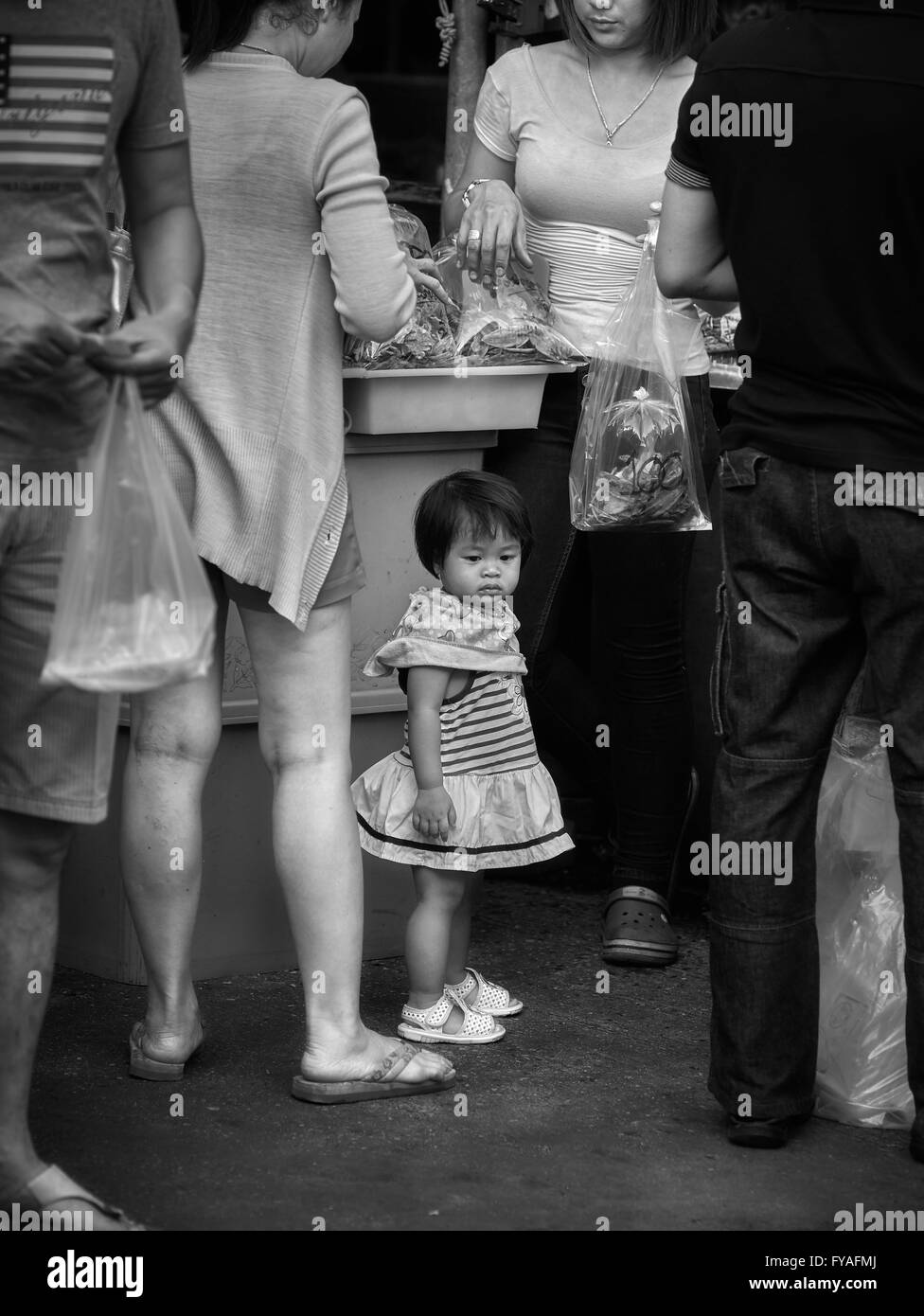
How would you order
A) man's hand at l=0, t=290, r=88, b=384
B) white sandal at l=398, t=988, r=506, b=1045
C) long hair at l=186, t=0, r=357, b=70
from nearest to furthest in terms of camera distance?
man's hand at l=0, t=290, r=88, b=384
long hair at l=186, t=0, r=357, b=70
white sandal at l=398, t=988, r=506, b=1045

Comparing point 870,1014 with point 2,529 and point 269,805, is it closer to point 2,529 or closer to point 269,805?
point 269,805

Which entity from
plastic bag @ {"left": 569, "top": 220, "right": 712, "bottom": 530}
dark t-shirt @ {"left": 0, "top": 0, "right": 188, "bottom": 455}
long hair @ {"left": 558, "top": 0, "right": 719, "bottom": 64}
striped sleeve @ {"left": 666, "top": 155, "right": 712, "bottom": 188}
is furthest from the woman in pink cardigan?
long hair @ {"left": 558, "top": 0, "right": 719, "bottom": 64}

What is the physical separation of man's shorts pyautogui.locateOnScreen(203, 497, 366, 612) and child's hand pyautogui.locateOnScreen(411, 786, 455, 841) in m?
0.47

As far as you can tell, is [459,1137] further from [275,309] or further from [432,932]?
[275,309]

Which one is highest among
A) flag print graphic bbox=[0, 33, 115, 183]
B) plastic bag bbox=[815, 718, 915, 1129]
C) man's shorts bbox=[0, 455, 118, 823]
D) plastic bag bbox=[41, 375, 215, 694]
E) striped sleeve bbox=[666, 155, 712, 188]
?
flag print graphic bbox=[0, 33, 115, 183]

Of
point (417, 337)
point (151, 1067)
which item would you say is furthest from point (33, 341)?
point (417, 337)

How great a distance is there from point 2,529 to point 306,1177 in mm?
1184

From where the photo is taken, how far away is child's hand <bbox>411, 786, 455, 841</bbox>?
11.3 feet

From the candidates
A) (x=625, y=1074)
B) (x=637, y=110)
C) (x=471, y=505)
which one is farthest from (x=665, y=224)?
(x=625, y=1074)

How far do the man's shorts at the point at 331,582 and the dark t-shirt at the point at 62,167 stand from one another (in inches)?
28.6

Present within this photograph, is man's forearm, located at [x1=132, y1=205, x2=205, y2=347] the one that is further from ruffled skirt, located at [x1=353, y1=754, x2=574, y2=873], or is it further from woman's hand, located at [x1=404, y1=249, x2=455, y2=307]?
ruffled skirt, located at [x1=353, y1=754, x2=574, y2=873]

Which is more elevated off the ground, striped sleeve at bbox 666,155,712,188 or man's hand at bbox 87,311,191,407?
striped sleeve at bbox 666,155,712,188

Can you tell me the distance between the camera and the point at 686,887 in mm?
4406

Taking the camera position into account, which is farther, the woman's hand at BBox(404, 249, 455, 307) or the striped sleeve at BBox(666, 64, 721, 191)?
the woman's hand at BBox(404, 249, 455, 307)
